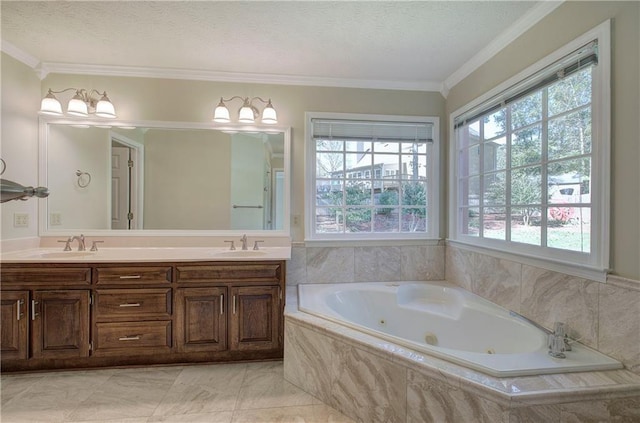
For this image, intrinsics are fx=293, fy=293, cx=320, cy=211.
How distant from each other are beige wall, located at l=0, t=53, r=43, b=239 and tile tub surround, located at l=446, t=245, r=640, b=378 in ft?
12.0

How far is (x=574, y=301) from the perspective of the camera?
157 cm

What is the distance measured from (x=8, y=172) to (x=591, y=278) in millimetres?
3897

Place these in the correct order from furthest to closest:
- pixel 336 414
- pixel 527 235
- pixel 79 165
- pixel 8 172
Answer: pixel 79 165
pixel 8 172
pixel 527 235
pixel 336 414

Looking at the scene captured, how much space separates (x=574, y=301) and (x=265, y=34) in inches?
97.1

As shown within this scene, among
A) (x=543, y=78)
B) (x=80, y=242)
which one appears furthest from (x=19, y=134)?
(x=543, y=78)

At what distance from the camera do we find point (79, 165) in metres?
2.59

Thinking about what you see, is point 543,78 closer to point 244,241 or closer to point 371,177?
point 371,177

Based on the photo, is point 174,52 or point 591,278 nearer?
point 591,278

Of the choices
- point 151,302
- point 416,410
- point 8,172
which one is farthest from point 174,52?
point 416,410

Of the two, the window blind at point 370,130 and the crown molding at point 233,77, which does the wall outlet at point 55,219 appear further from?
the window blind at point 370,130

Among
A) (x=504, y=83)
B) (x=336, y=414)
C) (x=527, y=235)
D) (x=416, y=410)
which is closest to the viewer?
(x=416, y=410)

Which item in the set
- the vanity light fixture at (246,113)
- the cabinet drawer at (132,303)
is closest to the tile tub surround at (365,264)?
the cabinet drawer at (132,303)

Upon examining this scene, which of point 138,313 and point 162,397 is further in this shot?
point 138,313

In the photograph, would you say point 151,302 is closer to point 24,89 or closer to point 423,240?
point 24,89
